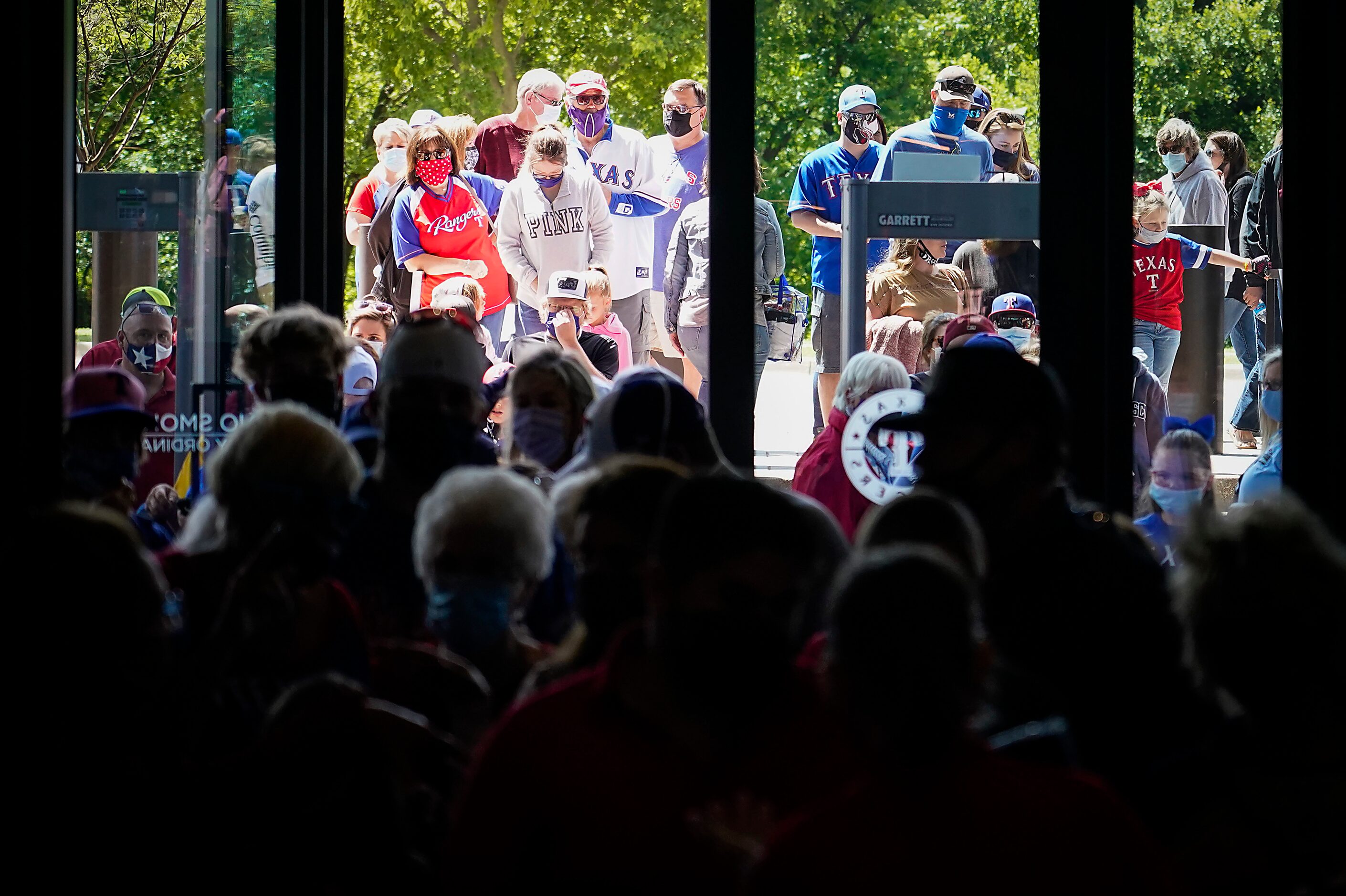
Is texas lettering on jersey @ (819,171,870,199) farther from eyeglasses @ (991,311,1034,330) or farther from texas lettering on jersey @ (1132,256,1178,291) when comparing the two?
texas lettering on jersey @ (1132,256,1178,291)

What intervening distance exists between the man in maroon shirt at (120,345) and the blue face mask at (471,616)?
3.58 meters

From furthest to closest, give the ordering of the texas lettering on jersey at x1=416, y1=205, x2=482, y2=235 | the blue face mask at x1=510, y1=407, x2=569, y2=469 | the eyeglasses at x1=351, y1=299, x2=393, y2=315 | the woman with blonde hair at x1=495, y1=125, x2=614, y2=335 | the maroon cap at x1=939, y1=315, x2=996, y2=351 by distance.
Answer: the texas lettering on jersey at x1=416, y1=205, x2=482, y2=235 < the eyeglasses at x1=351, y1=299, x2=393, y2=315 < the woman with blonde hair at x1=495, y1=125, x2=614, y2=335 < the maroon cap at x1=939, y1=315, x2=996, y2=351 < the blue face mask at x1=510, y1=407, x2=569, y2=469

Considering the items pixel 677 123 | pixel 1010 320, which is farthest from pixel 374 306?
pixel 1010 320

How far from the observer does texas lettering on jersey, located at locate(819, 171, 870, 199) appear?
538 cm

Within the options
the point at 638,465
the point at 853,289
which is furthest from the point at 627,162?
the point at 638,465

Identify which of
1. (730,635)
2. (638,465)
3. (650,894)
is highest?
(638,465)

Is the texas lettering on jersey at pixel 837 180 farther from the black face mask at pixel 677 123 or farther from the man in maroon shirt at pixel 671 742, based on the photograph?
the man in maroon shirt at pixel 671 742

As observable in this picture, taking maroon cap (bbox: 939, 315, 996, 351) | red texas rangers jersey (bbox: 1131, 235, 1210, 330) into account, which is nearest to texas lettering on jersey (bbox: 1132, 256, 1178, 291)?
red texas rangers jersey (bbox: 1131, 235, 1210, 330)

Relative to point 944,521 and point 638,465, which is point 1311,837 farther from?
point 638,465

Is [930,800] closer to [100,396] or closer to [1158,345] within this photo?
[100,396]

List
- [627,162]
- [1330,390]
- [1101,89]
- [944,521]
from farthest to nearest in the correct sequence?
[627,162], [1101,89], [1330,390], [944,521]

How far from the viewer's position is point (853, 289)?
5617mm

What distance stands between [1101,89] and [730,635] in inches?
124

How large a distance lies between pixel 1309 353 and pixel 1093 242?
1605 millimetres
